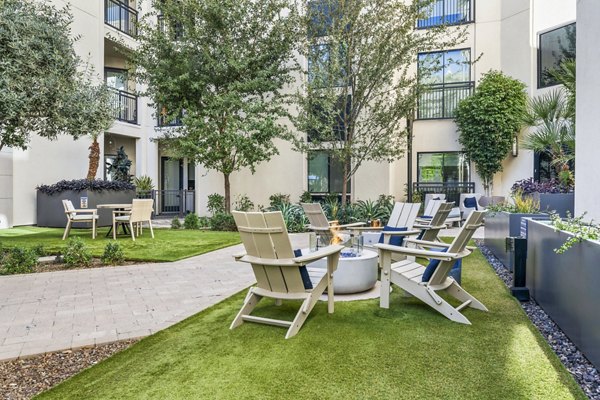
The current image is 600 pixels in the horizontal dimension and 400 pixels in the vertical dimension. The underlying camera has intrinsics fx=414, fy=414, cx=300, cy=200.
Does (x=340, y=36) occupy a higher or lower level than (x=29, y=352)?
higher

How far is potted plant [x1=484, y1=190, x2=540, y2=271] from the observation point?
5.86 m

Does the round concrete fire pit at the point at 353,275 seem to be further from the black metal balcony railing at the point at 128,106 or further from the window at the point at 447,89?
the black metal balcony railing at the point at 128,106

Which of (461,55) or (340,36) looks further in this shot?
(461,55)

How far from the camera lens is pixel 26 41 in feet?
20.4

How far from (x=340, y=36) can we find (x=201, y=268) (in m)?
7.04

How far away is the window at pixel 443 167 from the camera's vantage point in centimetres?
1396

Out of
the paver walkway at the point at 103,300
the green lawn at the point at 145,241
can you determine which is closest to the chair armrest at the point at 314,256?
the paver walkway at the point at 103,300

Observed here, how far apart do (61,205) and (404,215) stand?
396 inches

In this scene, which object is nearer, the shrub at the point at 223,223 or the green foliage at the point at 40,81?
the green foliage at the point at 40,81

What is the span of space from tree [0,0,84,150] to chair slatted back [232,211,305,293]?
4706 millimetres

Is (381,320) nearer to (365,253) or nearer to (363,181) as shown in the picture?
(365,253)

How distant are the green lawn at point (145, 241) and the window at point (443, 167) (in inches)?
280

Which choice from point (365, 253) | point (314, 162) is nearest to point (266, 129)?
point (314, 162)

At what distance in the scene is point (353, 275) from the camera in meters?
4.58
